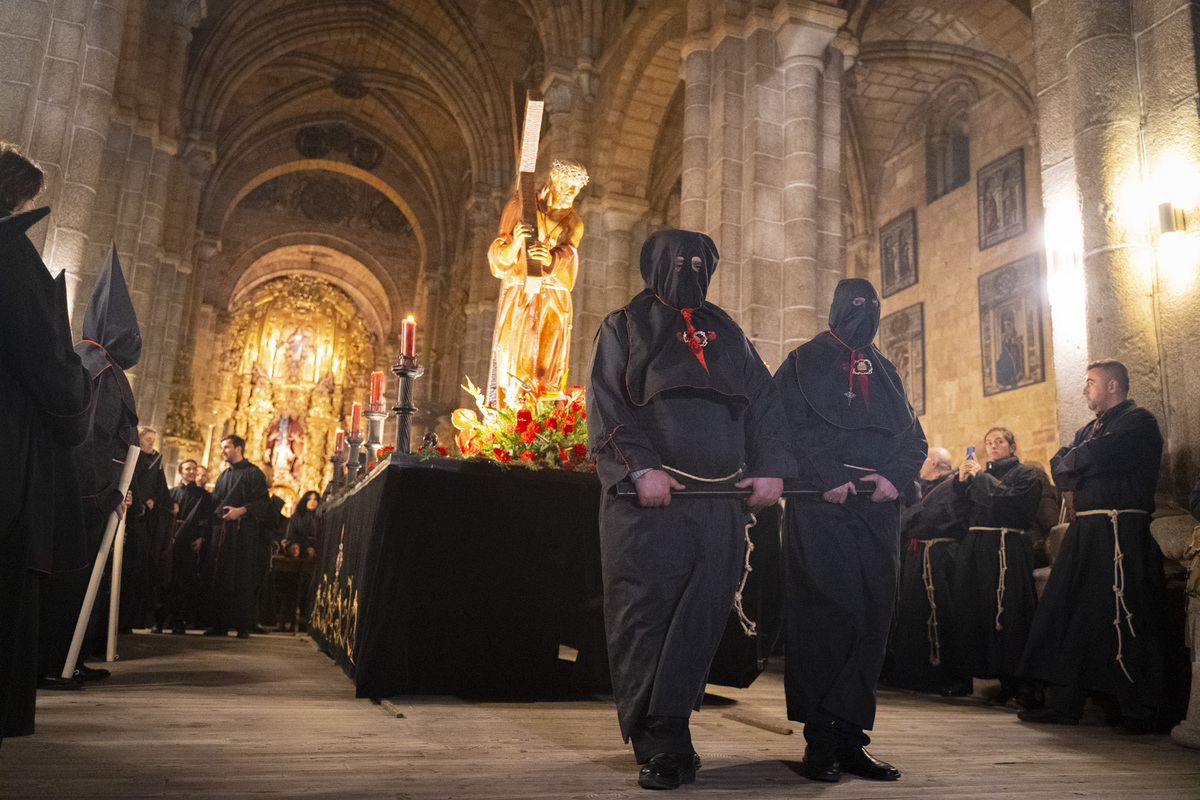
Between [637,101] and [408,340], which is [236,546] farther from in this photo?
[637,101]

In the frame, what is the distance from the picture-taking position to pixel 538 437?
4.32 metres

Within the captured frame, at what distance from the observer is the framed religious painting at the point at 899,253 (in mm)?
16688

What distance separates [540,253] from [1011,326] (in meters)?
9.95

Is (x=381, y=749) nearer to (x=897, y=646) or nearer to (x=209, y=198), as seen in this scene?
(x=897, y=646)

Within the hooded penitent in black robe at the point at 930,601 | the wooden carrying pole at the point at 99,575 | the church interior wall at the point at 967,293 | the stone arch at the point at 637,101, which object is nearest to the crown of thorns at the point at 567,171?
the hooded penitent in black robe at the point at 930,601

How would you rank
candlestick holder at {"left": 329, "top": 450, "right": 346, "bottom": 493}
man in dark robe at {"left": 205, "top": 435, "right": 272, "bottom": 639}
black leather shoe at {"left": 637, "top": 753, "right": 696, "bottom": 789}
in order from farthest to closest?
man in dark robe at {"left": 205, "top": 435, "right": 272, "bottom": 639} → candlestick holder at {"left": 329, "top": 450, "right": 346, "bottom": 493} → black leather shoe at {"left": 637, "top": 753, "right": 696, "bottom": 789}

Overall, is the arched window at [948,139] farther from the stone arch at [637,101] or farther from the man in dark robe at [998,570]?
the man in dark robe at [998,570]

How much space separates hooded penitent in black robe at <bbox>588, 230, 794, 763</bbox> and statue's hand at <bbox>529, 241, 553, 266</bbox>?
12.7 feet

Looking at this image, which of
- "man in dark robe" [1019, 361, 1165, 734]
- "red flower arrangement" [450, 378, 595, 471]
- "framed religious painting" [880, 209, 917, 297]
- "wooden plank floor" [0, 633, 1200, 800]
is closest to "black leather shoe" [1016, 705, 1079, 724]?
"man in dark robe" [1019, 361, 1165, 734]

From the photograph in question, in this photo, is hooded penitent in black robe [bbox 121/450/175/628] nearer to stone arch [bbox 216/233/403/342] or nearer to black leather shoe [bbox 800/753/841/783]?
Result: black leather shoe [bbox 800/753/841/783]

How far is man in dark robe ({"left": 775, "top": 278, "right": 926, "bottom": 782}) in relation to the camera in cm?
271

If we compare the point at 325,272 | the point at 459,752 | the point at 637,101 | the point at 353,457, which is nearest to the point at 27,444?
the point at 459,752

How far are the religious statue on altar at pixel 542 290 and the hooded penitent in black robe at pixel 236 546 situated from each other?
2797 millimetres

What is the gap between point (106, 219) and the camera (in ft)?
33.6
